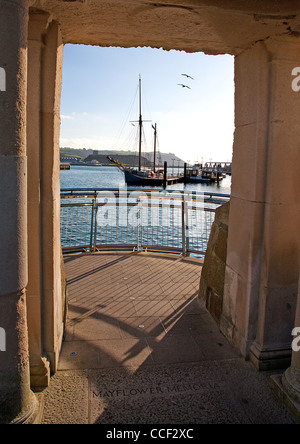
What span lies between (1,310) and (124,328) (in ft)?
7.13

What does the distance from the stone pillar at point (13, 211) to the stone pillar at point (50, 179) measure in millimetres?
688

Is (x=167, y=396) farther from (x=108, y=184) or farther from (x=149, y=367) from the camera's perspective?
(x=108, y=184)

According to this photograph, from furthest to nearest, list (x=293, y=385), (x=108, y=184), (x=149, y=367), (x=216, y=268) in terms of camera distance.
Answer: (x=108, y=184)
(x=216, y=268)
(x=149, y=367)
(x=293, y=385)

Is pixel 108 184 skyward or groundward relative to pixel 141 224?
skyward

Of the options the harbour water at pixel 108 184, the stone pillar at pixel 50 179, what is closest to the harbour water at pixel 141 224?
the stone pillar at pixel 50 179

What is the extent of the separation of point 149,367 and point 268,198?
1943 millimetres

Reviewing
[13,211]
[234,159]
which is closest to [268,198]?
[234,159]

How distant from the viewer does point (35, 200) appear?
2.82 meters

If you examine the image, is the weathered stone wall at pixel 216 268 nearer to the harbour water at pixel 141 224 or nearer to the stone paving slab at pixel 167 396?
the stone paving slab at pixel 167 396

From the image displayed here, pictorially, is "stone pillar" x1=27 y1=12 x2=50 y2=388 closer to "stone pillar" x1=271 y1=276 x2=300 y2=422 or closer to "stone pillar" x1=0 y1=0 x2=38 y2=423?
"stone pillar" x1=0 y1=0 x2=38 y2=423

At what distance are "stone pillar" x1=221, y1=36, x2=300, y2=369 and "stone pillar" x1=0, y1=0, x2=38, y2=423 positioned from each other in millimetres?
2065

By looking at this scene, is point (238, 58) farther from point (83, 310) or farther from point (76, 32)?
point (83, 310)

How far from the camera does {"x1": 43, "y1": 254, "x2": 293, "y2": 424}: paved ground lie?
2.65 metres

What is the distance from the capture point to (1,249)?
2.05 meters
